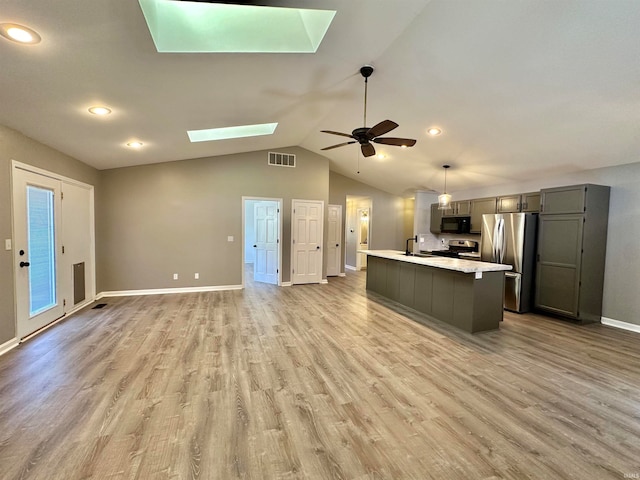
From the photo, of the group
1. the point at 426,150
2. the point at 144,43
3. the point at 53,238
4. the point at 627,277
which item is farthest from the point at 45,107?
the point at 627,277

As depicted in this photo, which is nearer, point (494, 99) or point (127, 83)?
point (127, 83)

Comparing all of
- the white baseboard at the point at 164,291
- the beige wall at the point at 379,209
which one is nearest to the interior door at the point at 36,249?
the white baseboard at the point at 164,291

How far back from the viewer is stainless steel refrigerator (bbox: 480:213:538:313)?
4.84 m

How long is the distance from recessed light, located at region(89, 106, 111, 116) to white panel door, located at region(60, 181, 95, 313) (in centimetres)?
190

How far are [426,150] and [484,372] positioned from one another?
391 centimetres

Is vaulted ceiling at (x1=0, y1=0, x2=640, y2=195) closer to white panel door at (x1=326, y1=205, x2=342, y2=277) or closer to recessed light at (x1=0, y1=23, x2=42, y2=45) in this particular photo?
recessed light at (x1=0, y1=23, x2=42, y2=45)

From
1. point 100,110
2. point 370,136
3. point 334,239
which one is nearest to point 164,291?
point 100,110

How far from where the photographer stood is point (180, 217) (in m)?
5.97

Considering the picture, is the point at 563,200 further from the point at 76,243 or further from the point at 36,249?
the point at 76,243

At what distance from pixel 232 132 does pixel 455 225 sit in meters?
5.37

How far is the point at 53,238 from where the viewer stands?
4062 mm

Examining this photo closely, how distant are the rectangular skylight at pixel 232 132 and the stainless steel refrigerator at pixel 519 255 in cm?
453

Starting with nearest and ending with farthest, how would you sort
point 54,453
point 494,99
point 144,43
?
point 54,453
point 144,43
point 494,99

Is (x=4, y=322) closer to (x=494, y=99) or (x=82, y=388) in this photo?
(x=82, y=388)
